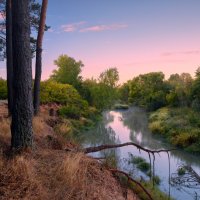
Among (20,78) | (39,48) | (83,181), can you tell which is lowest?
(83,181)

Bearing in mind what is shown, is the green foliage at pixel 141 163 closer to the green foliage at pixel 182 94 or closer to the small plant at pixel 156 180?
the small plant at pixel 156 180

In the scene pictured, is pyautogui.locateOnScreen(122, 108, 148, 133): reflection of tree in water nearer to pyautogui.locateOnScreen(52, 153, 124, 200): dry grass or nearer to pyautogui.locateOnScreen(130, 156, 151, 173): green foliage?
pyautogui.locateOnScreen(130, 156, 151, 173): green foliage

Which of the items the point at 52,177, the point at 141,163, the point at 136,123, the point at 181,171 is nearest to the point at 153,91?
the point at 136,123

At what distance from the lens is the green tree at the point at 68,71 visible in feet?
136

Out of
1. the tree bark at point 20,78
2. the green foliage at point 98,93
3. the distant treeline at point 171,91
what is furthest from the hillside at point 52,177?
the green foliage at point 98,93

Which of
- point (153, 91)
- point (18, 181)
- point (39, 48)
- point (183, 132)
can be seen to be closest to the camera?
point (18, 181)

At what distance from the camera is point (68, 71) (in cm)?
4225

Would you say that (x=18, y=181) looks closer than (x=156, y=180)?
Yes

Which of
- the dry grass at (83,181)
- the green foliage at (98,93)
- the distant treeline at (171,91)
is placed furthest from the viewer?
the green foliage at (98,93)

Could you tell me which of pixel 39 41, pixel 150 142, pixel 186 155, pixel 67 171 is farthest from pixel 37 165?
pixel 150 142

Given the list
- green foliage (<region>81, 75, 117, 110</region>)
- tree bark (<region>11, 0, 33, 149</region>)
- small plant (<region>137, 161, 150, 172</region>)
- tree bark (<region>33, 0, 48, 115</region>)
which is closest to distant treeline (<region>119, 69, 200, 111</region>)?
green foliage (<region>81, 75, 117, 110</region>)

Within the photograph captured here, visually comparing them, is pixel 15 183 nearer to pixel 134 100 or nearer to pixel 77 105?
pixel 77 105

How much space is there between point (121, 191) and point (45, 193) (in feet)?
7.98

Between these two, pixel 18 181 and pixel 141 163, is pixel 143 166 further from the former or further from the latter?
pixel 18 181
